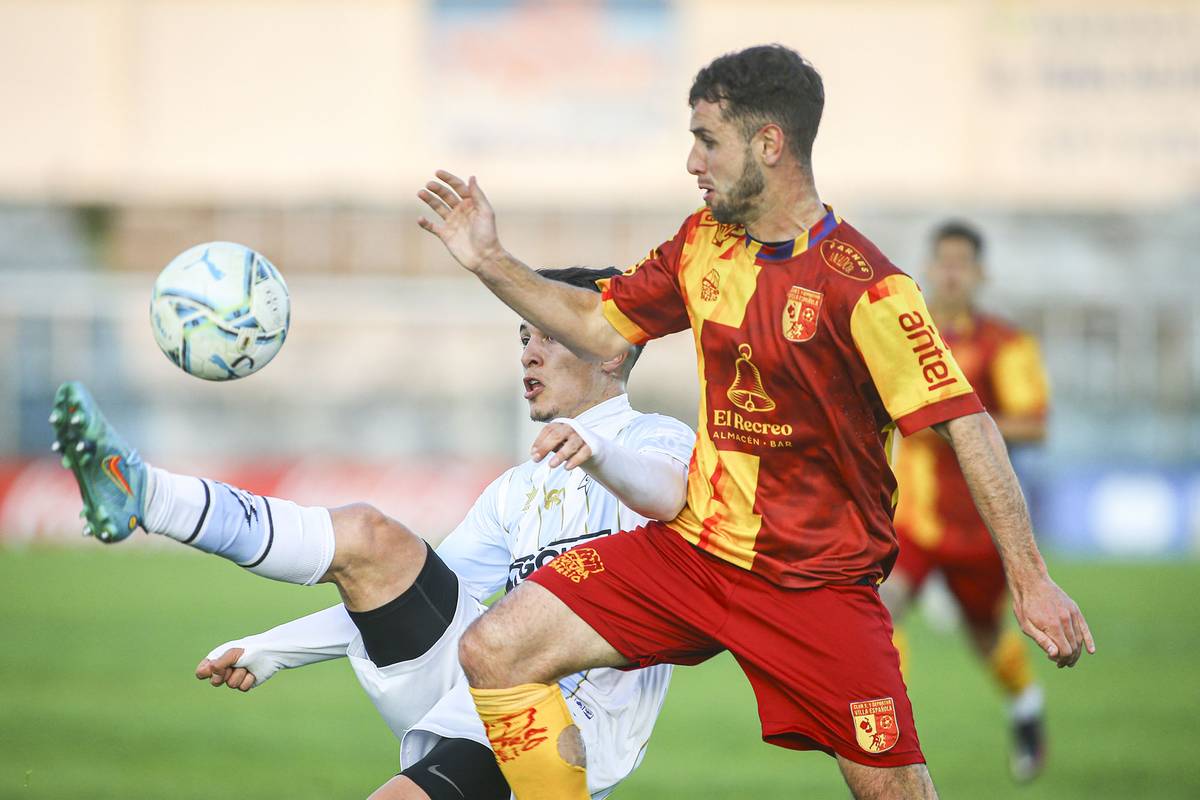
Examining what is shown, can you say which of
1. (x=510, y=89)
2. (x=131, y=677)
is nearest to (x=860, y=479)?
(x=131, y=677)

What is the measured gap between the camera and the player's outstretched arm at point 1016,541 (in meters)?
4.31

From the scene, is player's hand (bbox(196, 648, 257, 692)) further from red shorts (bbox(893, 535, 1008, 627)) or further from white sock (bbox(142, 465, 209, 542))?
red shorts (bbox(893, 535, 1008, 627))

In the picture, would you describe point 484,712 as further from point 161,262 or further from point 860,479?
point 161,262

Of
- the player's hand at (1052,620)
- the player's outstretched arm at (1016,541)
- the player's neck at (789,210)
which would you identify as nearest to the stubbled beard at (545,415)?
the player's neck at (789,210)

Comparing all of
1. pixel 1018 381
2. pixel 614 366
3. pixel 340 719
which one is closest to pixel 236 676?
pixel 614 366

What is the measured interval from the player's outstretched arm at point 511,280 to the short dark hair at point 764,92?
730 millimetres

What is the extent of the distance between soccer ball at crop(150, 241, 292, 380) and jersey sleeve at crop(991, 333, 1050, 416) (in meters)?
5.33

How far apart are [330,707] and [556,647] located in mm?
6985

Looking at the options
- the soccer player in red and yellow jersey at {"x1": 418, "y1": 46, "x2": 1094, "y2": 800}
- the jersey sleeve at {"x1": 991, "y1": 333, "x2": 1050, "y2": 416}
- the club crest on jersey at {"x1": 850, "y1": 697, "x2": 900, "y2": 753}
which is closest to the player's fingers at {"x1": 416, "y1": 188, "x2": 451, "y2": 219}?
the soccer player in red and yellow jersey at {"x1": 418, "y1": 46, "x2": 1094, "y2": 800}

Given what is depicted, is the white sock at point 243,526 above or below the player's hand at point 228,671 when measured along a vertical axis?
above

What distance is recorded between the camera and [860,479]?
464 cm

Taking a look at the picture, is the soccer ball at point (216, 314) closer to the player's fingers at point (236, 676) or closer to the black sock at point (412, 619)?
the black sock at point (412, 619)

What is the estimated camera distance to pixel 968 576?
30.1ft

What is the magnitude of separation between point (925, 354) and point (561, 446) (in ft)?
3.43
